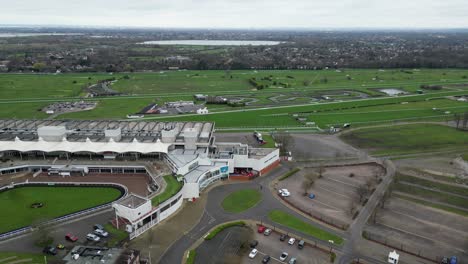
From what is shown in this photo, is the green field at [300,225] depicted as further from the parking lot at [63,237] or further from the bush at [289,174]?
the parking lot at [63,237]

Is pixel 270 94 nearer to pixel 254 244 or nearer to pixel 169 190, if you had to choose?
pixel 169 190

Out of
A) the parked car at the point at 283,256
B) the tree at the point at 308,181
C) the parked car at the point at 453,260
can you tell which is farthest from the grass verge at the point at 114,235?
the parked car at the point at 453,260

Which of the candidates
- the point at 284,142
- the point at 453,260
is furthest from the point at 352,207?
the point at 284,142

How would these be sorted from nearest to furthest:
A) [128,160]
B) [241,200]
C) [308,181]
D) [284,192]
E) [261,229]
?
1. [261,229]
2. [241,200]
3. [284,192]
4. [308,181]
5. [128,160]

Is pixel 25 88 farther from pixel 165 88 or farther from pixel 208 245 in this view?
pixel 208 245

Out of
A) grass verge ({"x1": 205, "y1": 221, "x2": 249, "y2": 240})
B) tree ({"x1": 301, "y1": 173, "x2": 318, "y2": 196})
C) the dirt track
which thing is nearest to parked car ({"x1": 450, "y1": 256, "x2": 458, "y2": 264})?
tree ({"x1": 301, "y1": 173, "x2": 318, "y2": 196})

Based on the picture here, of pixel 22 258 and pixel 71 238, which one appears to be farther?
pixel 71 238
